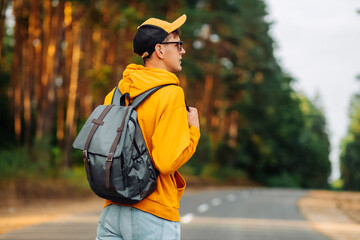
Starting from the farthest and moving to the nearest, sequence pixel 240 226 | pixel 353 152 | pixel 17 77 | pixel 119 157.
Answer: pixel 353 152 → pixel 17 77 → pixel 240 226 → pixel 119 157

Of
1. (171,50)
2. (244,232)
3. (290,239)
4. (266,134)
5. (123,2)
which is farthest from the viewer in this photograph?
(266,134)

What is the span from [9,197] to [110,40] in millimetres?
17642

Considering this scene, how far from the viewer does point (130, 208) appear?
268 centimetres

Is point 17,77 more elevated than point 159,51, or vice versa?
point 159,51

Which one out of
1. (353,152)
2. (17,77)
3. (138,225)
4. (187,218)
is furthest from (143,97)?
(353,152)

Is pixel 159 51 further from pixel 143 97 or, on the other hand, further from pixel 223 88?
pixel 223 88

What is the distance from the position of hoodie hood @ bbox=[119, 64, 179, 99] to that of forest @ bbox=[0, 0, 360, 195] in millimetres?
14819

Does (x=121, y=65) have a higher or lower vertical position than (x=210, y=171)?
higher

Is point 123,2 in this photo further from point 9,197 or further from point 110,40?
point 9,197

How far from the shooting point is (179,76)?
126ft

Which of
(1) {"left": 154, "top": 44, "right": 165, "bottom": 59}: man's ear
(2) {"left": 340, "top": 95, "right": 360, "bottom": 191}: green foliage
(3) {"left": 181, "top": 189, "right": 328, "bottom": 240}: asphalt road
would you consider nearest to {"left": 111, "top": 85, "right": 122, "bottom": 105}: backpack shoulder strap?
(1) {"left": 154, "top": 44, "right": 165, "bottom": 59}: man's ear

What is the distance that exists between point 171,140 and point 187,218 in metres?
12.9

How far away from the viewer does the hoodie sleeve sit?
2621 millimetres

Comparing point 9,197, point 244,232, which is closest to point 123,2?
point 9,197
